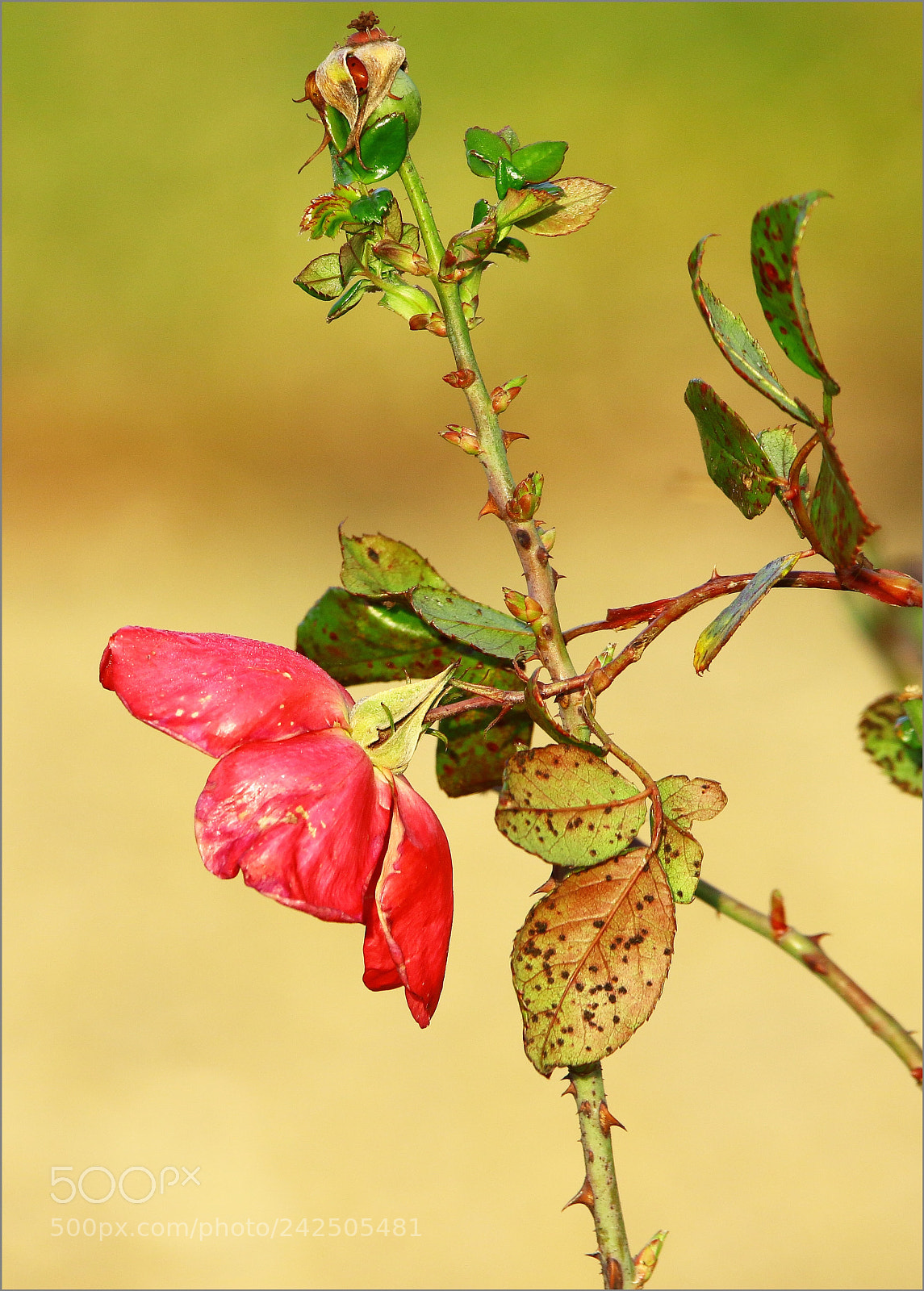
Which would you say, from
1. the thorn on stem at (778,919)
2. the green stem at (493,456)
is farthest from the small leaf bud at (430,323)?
the thorn on stem at (778,919)

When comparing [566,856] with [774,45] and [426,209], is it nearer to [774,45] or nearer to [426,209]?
[426,209]

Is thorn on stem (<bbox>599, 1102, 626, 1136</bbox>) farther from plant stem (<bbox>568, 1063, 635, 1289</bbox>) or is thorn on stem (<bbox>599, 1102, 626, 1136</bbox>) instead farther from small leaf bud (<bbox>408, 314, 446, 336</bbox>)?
small leaf bud (<bbox>408, 314, 446, 336</bbox>)

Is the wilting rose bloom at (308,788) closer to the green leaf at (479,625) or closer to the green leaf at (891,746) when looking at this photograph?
the green leaf at (479,625)

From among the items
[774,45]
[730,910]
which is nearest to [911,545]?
[774,45]

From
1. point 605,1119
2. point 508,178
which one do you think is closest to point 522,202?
point 508,178

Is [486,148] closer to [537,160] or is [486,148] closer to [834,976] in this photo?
[537,160]

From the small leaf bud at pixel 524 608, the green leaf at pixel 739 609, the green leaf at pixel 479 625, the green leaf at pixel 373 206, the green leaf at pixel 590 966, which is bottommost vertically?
the green leaf at pixel 590 966
